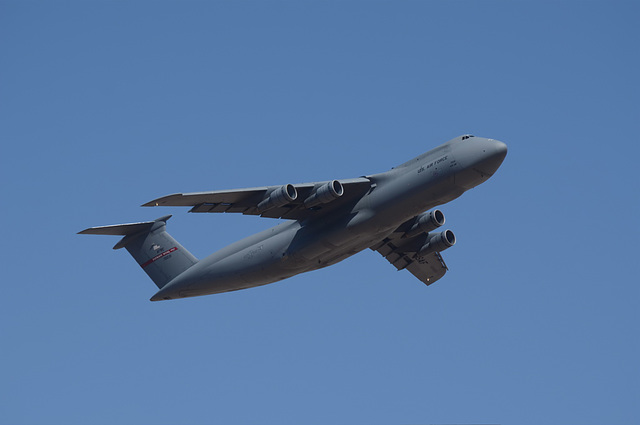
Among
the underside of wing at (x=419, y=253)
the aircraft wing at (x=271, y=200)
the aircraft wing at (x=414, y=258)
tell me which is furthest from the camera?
the aircraft wing at (x=414, y=258)

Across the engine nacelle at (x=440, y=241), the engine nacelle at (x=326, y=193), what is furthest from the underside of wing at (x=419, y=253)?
the engine nacelle at (x=326, y=193)

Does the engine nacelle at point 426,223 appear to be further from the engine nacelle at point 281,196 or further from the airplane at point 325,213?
the engine nacelle at point 281,196

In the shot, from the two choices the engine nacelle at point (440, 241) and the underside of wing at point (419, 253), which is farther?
the underside of wing at point (419, 253)

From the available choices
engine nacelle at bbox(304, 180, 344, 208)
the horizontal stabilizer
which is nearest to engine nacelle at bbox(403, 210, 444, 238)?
engine nacelle at bbox(304, 180, 344, 208)

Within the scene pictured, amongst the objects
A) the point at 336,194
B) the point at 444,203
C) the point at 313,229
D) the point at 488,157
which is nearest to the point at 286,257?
the point at 313,229

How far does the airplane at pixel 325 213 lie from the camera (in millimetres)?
24797

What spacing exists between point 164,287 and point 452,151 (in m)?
10.7

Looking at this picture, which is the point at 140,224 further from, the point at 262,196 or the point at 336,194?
the point at 336,194

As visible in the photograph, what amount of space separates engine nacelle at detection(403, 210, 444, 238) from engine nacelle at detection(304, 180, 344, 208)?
162 inches

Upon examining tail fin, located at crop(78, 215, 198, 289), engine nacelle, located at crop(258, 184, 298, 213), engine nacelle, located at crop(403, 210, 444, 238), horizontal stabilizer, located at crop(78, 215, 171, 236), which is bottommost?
engine nacelle, located at crop(403, 210, 444, 238)

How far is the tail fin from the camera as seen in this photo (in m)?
30.1

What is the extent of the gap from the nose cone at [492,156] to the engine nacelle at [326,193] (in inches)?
151

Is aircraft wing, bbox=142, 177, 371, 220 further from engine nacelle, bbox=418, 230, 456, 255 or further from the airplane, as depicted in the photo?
engine nacelle, bbox=418, 230, 456, 255

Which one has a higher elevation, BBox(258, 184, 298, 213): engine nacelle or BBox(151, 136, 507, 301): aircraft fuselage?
BBox(258, 184, 298, 213): engine nacelle
